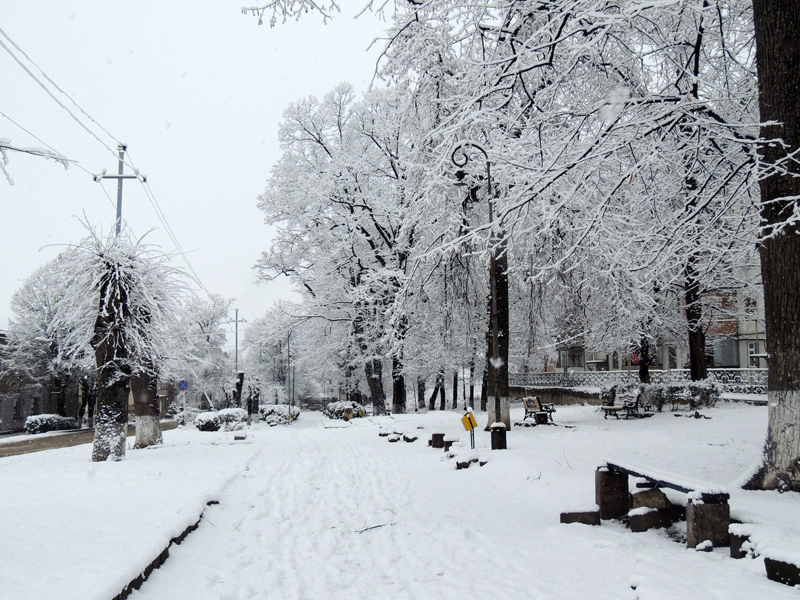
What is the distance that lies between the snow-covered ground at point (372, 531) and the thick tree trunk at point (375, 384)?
16.4m

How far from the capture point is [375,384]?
28328 millimetres

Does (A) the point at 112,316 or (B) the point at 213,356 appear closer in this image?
(A) the point at 112,316

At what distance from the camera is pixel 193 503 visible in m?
7.05

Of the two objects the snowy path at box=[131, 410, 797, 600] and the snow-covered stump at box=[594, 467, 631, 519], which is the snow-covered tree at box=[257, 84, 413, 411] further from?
the snow-covered stump at box=[594, 467, 631, 519]

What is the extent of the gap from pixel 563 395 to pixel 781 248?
28066mm

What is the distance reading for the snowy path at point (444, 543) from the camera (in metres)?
4.44

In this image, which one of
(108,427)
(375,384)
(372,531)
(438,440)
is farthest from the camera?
(375,384)

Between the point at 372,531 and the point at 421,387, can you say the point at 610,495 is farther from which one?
the point at 421,387

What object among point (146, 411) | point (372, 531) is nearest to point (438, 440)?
point (372, 531)

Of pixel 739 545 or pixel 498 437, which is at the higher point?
pixel 739 545

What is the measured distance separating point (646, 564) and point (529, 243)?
298 inches

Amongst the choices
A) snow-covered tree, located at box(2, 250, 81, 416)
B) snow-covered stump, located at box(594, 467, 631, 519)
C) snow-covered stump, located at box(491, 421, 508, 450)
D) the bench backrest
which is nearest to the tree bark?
the bench backrest

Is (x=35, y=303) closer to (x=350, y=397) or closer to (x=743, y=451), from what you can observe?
(x=350, y=397)

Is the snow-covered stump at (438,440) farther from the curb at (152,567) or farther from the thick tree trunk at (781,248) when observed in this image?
the thick tree trunk at (781,248)
